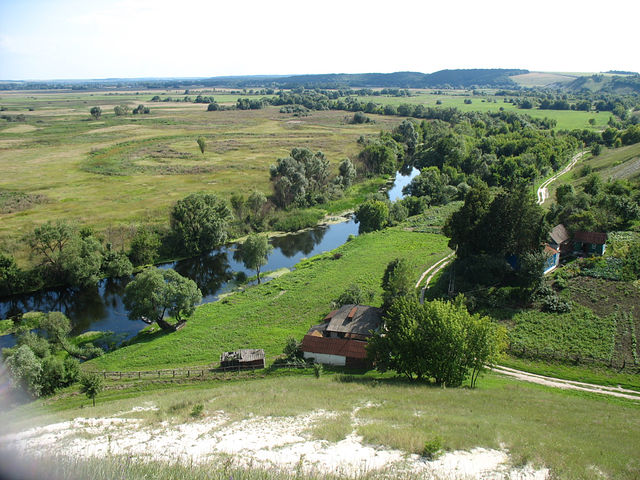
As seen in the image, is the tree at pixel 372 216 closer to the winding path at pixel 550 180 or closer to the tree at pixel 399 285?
the winding path at pixel 550 180

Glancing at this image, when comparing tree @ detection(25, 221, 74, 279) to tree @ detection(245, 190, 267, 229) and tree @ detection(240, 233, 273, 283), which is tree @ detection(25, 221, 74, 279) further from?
tree @ detection(245, 190, 267, 229)

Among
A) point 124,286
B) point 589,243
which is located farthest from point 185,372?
point 589,243

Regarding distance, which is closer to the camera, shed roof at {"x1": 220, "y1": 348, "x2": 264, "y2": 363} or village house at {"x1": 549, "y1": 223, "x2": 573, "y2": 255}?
shed roof at {"x1": 220, "y1": 348, "x2": 264, "y2": 363}

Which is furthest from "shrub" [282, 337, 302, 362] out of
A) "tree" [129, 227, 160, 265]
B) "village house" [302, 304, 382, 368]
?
"tree" [129, 227, 160, 265]

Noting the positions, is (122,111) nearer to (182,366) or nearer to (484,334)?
(182,366)

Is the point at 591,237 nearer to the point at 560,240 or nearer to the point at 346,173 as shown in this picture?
the point at 560,240

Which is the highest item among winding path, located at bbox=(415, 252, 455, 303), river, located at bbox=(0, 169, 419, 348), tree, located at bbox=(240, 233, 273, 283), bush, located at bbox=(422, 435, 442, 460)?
bush, located at bbox=(422, 435, 442, 460)
